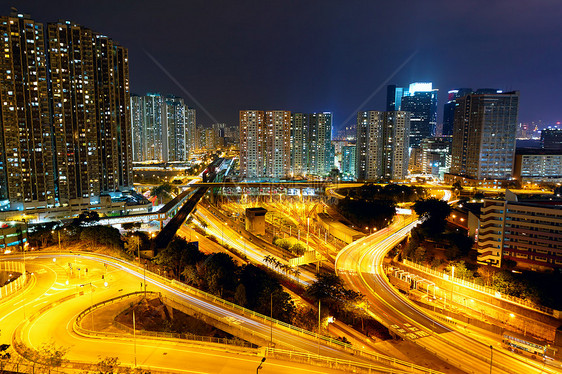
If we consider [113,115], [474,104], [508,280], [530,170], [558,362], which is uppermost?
[474,104]

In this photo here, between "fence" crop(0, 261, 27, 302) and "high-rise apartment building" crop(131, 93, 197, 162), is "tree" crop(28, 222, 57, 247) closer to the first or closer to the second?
"fence" crop(0, 261, 27, 302)

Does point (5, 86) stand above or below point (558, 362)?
above

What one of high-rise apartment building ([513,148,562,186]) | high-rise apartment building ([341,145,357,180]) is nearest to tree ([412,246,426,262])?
high-rise apartment building ([513,148,562,186])

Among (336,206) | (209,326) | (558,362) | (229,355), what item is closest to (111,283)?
(209,326)

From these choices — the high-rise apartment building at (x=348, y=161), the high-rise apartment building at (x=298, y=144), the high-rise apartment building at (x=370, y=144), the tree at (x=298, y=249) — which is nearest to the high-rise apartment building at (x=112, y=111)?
the tree at (x=298, y=249)

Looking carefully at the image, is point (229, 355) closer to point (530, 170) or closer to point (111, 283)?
point (111, 283)

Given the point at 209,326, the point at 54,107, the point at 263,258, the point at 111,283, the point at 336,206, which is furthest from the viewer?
the point at 336,206

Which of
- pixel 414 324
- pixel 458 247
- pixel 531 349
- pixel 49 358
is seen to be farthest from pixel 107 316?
pixel 458 247
